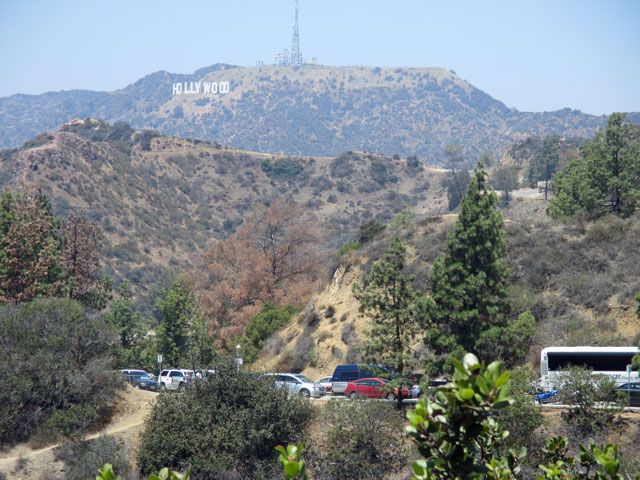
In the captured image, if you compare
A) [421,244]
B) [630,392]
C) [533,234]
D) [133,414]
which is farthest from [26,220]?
[630,392]

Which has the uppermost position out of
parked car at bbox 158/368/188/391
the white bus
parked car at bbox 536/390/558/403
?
the white bus

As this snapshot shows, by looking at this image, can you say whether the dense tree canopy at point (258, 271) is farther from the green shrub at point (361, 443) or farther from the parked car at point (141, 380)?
the green shrub at point (361, 443)

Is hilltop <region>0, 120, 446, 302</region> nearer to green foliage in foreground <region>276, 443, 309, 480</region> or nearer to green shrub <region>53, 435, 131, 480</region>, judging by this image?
green shrub <region>53, 435, 131, 480</region>

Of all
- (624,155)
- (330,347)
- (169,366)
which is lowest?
(169,366)

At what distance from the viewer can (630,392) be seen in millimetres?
25906

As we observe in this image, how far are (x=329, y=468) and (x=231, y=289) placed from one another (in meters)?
27.7

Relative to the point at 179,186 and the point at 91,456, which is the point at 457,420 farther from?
the point at 179,186

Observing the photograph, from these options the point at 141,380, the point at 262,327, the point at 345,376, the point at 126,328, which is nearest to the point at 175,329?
the point at 126,328

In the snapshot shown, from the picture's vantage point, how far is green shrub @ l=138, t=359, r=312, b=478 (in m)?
27.0

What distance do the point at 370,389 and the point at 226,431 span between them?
7.04 m

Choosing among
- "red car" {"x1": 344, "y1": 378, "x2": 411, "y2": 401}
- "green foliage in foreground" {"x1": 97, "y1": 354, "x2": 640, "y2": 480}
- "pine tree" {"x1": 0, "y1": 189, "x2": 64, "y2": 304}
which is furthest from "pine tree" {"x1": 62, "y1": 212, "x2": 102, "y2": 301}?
"green foliage in foreground" {"x1": 97, "y1": 354, "x2": 640, "y2": 480}

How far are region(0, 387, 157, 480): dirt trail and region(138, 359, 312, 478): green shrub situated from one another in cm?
195

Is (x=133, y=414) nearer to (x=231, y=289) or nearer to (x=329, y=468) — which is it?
(x=329, y=468)

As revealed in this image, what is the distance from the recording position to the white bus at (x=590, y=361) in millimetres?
26125
